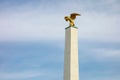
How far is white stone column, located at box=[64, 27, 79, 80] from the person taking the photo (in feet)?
63.6

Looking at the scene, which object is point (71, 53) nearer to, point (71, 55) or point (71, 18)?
point (71, 55)

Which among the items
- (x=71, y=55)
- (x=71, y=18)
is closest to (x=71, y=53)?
(x=71, y=55)

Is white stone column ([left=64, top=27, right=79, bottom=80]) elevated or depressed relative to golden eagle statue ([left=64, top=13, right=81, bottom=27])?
depressed

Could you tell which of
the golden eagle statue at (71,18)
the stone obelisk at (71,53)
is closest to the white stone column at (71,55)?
the stone obelisk at (71,53)

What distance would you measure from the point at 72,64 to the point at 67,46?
144cm

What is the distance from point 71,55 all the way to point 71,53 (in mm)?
146

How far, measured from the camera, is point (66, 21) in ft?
69.3

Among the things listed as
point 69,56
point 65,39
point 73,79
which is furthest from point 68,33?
point 73,79

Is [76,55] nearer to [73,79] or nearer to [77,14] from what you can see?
[73,79]

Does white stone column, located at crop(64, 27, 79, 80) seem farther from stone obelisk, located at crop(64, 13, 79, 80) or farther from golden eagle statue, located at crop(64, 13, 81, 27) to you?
golden eagle statue, located at crop(64, 13, 81, 27)

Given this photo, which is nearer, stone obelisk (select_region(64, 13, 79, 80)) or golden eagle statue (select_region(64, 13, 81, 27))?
stone obelisk (select_region(64, 13, 79, 80))

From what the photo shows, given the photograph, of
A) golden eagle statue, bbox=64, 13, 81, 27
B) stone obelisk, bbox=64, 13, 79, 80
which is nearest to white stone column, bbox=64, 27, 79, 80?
stone obelisk, bbox=64, 13, 79, 80

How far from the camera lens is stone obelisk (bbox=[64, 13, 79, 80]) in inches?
763

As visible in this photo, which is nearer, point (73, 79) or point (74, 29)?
point (73, 79)
